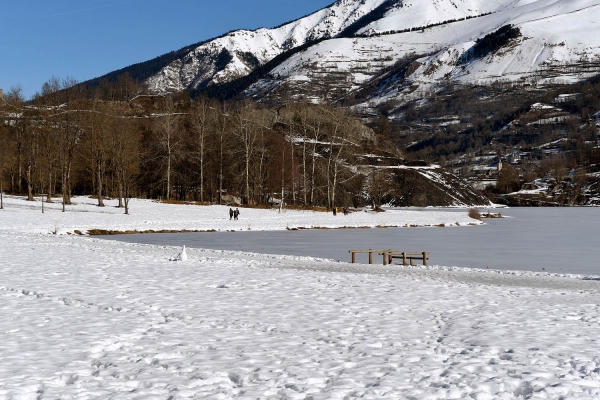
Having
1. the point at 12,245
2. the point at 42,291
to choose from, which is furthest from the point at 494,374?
the point at 12,245

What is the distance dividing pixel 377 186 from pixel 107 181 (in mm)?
48764

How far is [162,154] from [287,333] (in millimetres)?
89269

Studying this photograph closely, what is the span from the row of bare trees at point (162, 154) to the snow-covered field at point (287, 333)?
4443 centimetres

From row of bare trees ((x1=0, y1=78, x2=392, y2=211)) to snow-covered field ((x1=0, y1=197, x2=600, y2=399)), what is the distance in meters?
44.4

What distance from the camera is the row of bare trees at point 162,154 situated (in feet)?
228

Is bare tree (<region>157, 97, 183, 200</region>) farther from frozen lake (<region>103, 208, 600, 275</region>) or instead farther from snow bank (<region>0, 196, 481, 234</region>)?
frozen lake (<region>103, 208, 600, 275</region>)

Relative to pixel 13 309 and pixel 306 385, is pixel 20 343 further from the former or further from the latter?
pixel 306 385

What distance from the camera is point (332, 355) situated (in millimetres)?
10258

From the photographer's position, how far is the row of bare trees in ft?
228

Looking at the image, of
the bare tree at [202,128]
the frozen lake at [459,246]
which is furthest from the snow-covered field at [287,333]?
the bare tree at [202,128]

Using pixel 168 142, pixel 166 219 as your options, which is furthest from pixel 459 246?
pixel 168 142

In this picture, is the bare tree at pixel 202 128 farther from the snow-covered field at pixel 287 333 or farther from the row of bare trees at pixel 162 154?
the snow-covered field at pixel 287 333

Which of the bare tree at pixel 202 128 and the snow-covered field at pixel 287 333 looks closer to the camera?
the snow-covered field at pixel 287 333

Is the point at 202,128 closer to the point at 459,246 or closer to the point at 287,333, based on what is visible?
the point at 459,246
